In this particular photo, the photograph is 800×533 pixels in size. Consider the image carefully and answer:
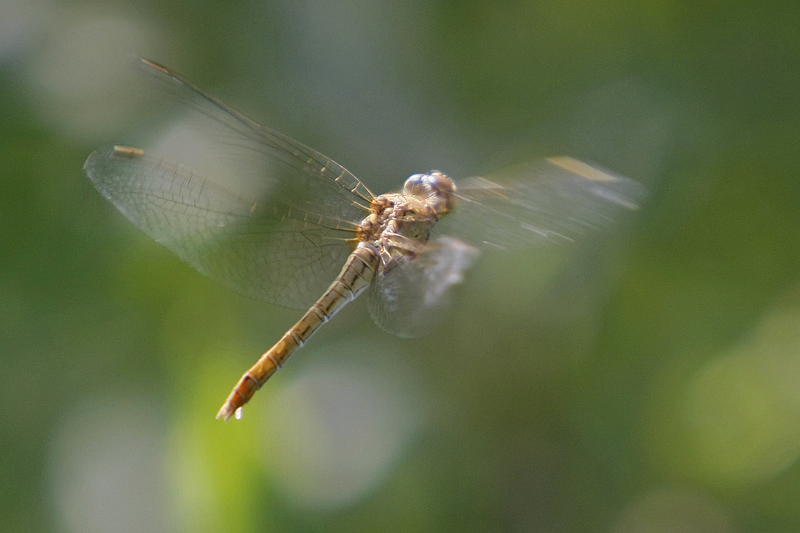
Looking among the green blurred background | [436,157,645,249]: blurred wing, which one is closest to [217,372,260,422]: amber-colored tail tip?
the green blurred background

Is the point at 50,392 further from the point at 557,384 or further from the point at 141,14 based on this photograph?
the point at 557,384

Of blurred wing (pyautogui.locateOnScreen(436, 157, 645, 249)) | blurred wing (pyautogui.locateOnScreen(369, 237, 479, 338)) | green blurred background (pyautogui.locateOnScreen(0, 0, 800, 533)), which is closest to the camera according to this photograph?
blurred wing (pyautogui.locateOnScreen(436, 157, 645, 249))

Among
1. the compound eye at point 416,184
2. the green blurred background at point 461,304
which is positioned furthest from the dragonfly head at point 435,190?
the green blurred background at point 461,304

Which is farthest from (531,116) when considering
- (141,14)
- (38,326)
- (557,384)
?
(38,326)

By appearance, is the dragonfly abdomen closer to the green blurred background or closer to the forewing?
the forewing

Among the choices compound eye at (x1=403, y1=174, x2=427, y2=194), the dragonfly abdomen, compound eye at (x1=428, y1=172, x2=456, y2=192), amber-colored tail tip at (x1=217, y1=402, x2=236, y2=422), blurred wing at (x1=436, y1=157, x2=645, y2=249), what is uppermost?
blurred wing at (x1=436, y1=157, x2=645, y2=249)

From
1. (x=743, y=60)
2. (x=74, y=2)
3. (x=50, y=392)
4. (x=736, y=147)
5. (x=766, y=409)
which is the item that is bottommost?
(x=50, y=392)

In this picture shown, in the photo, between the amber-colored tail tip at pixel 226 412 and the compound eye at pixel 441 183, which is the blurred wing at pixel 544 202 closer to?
the compound eye at pixel 441 183
